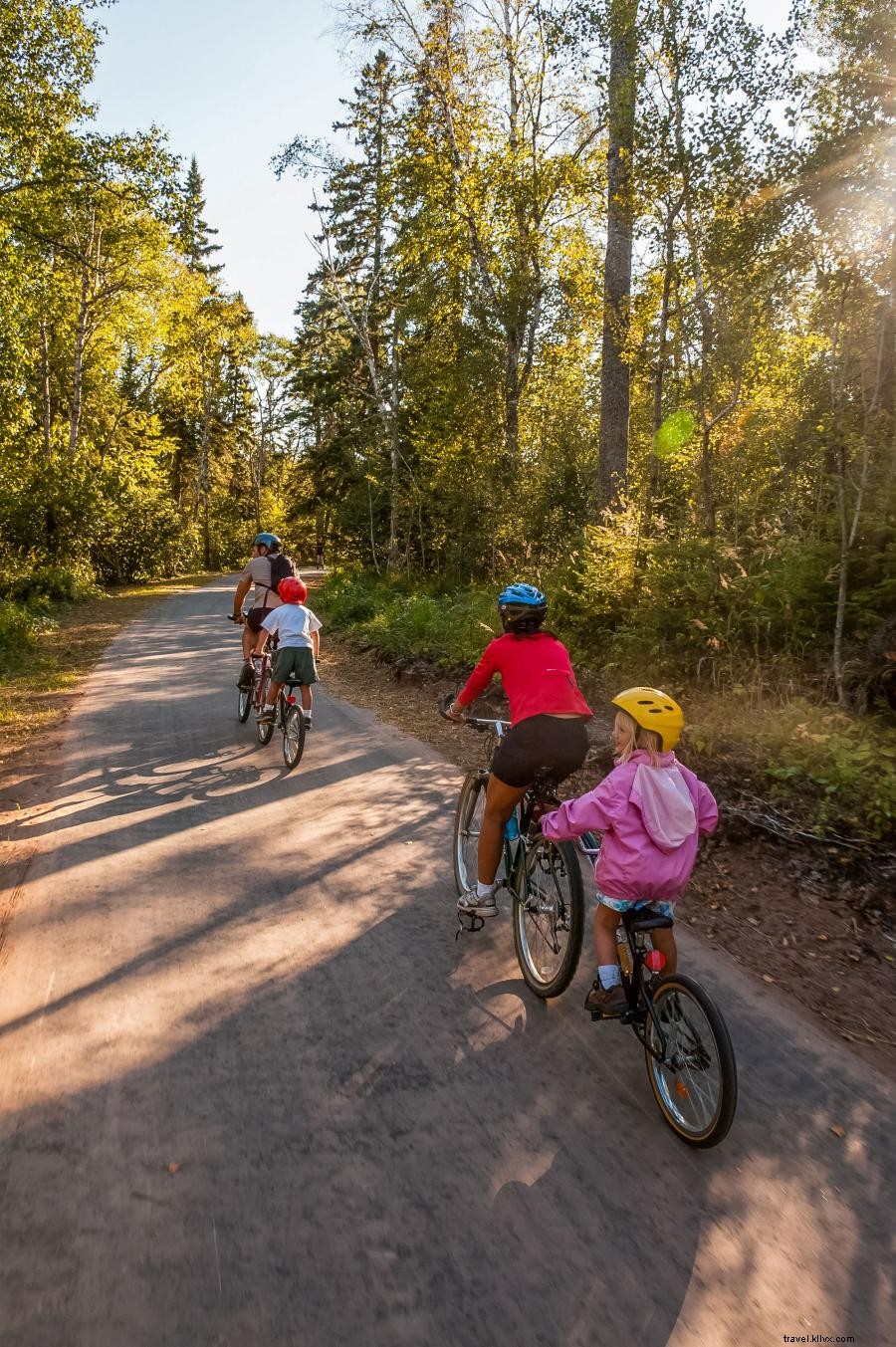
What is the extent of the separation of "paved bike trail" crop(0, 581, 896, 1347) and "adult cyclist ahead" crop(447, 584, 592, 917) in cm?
A: 65

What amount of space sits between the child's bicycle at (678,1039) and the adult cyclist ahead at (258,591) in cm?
698

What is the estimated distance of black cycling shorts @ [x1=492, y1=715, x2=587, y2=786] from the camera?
13.8ft

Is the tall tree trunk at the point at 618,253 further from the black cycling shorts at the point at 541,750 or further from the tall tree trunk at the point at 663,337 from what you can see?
the black cycling shorts at the point at 541,750

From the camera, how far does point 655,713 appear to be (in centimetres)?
333

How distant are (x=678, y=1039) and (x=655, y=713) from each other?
1291 millimetres

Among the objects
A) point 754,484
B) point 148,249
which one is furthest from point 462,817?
point 148,249

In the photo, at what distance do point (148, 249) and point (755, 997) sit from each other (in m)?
28.1

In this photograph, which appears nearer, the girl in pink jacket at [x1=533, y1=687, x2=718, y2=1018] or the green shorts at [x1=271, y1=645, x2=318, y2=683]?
the girl in pink jacket at [x1=533, y1=687, x2=718, y2=1018]

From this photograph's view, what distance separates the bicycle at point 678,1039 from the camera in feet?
9.61

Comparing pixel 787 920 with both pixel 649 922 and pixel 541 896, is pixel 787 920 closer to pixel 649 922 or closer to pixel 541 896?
pixel 541 896

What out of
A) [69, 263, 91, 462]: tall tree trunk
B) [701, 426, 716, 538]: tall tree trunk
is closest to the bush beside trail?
[701, 426, 716, 538]: tall tree trunk

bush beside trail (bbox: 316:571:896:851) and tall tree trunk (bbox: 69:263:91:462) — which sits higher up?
tall tree trunk (bbox: 69:263:91:462)

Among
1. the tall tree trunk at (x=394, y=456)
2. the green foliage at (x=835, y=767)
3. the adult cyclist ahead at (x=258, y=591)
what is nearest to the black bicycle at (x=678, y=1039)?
the green foliage at (x=835, y=767)

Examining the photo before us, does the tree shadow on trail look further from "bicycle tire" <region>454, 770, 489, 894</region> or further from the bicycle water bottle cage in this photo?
"bicycle tire" <region>454, 770, 489, 894</region>
